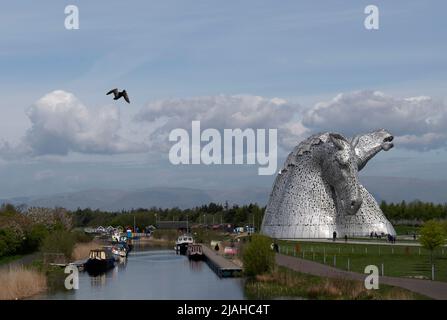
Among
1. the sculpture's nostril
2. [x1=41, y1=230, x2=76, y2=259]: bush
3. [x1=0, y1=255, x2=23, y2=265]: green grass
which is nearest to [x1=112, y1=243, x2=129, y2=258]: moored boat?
[x1=41, y1=230, x2=76, y2=259]: bush

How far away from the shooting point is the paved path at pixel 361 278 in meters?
29.2

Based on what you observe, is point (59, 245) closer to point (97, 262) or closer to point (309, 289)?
point (97, 262)

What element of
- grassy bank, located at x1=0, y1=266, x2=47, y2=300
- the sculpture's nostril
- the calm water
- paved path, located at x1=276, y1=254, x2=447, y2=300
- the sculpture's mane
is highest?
the sculpture's mane

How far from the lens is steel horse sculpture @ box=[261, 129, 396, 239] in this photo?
236ft

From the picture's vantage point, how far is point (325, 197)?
7394 centimetres

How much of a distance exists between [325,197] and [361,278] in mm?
39682

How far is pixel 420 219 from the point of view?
376 ft

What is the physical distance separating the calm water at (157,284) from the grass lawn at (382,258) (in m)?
6.53

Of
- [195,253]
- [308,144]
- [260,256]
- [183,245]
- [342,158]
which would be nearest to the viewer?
[260,256]

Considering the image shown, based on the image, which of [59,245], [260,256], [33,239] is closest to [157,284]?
[260,256]

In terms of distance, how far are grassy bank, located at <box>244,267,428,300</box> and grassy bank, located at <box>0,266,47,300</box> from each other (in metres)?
10.7

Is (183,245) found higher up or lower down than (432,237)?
lower down

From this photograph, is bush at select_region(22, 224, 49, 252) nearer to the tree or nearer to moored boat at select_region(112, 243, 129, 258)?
moored boat at select_region(112, 243, 129, 258)
